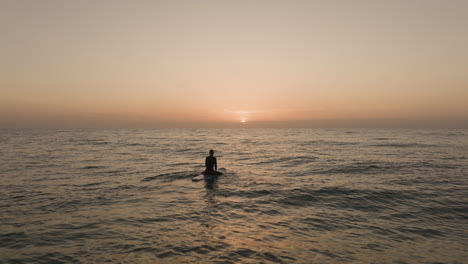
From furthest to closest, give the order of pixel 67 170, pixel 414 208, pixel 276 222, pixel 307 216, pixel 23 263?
pixel 67 170 → pixel 414 208 → pixel 307 216 → pixel 276 222 → pixel 23 263

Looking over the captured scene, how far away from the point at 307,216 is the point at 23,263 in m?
10.7

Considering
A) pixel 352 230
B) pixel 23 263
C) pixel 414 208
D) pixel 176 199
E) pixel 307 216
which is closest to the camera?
pixel 23 263

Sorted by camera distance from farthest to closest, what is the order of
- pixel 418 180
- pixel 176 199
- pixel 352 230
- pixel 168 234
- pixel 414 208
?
pixel 418 180 < pixel 176 199 < pixel 414 208 < pixel 352 230 < pixel 168 234

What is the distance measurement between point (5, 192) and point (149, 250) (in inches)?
551

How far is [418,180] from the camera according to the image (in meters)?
19.9

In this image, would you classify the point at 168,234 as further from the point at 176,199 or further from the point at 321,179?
the point at 321,179

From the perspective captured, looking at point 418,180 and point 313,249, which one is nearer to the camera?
point 313,249

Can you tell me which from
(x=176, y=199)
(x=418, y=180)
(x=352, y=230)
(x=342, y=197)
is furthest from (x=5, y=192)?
(x=418, y=180)

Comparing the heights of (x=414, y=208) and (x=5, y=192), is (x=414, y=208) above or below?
below

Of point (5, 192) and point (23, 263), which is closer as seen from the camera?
point (23, 263)

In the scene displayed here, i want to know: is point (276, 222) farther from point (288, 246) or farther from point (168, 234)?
point (168, 234)

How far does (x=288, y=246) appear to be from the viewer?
28.0ft

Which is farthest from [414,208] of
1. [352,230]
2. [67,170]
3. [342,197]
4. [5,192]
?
[67,170]

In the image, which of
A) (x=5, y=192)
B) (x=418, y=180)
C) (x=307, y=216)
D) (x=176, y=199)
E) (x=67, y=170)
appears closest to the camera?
(x=307, y=216)
